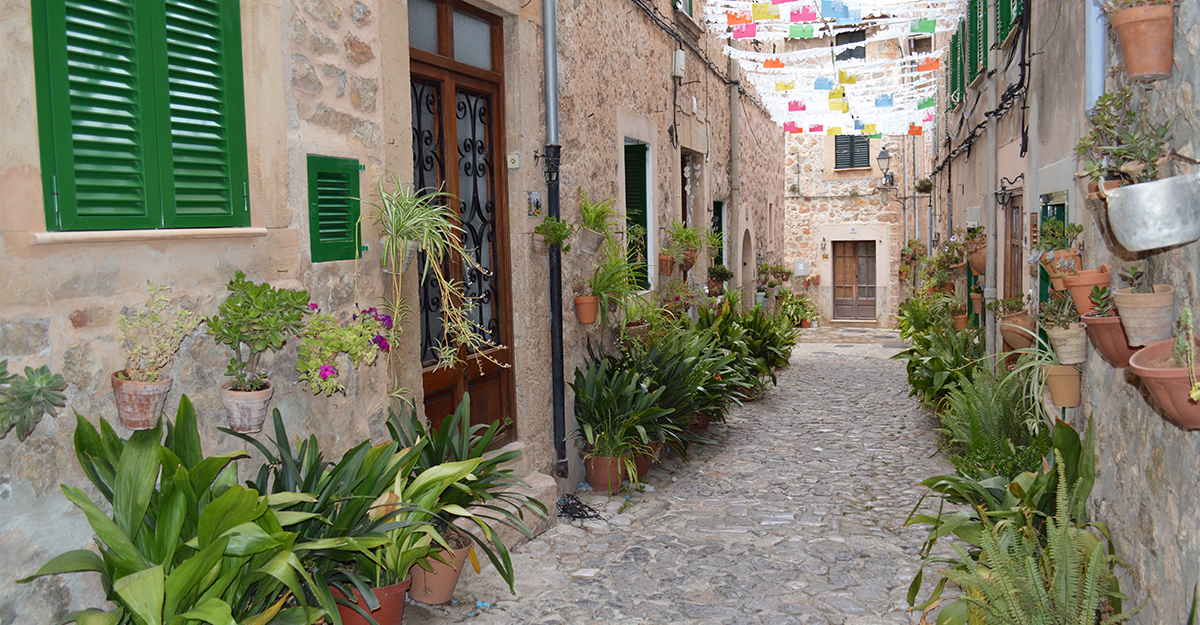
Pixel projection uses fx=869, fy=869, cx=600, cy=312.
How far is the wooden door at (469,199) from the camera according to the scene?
4699 millimetres

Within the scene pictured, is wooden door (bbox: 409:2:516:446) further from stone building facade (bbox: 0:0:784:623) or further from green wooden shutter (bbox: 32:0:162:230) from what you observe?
green wooden shutter (bbox: 32:0:162:230)

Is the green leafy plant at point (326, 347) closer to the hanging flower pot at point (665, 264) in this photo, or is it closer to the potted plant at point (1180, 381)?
the potted plant at point (1180, 381)

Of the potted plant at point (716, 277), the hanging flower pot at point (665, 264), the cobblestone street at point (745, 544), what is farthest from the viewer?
the potted plant at point (716, 277)

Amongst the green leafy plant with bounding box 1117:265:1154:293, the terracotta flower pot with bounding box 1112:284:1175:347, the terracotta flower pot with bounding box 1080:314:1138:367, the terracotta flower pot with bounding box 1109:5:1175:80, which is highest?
the terracotta flower pot with bounding box 1109:5:1175:80

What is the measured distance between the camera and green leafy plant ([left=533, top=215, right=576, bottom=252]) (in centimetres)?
534

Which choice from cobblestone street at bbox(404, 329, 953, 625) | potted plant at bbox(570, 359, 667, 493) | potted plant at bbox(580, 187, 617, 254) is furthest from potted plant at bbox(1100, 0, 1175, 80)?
potted plant at bbox(570, 359, 667, 493)

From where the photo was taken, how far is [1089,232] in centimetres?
377

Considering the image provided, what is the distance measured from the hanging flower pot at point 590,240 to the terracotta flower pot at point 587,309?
33 cm

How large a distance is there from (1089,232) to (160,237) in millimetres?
3657

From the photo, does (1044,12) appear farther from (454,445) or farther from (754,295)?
(754,295)

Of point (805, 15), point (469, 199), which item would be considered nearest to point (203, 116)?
point (469, 199)

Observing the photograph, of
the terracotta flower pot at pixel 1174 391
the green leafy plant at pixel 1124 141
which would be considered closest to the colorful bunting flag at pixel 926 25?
the green leafy plant at pixel 1124 141

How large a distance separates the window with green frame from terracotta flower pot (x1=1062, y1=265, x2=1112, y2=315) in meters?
3.02

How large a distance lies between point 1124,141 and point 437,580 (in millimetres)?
3123
